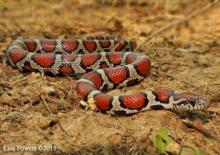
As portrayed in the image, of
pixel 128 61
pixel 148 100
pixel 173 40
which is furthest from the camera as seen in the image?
pixel 173 40

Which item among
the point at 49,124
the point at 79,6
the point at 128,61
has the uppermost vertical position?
the point at 79,6

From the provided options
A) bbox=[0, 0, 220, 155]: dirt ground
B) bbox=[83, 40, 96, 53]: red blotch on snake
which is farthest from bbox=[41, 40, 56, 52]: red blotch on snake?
bbox=[0, 0, 220, 155]: dirt ground

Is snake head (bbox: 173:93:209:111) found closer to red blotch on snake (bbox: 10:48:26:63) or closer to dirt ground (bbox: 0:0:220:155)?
dirt ground (bbox: 0:0:220:155)

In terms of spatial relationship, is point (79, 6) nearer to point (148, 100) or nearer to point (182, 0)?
point (182, 0)

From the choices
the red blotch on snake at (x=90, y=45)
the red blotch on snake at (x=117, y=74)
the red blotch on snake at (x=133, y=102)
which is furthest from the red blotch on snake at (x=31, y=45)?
the red blotch on snake at (x=133, y=102)

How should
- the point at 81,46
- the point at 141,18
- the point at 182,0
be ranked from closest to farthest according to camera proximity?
the point at 81,46 → the point at 141,18 → the point at 182,0

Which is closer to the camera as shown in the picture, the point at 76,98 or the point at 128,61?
the point at 76,98

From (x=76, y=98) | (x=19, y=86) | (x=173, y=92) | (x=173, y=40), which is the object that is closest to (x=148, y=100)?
(x=173, y=92)

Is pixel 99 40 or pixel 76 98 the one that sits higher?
pixel 99 40
